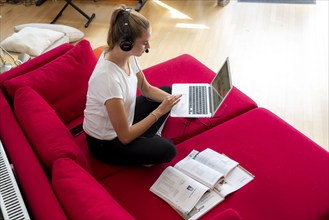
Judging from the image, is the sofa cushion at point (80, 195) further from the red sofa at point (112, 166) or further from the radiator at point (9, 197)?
the radiator at point (9, 197)

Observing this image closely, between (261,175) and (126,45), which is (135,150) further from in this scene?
(261,175)

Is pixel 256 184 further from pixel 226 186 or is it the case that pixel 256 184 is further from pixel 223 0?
pixel 223 0

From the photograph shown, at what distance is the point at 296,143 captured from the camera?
6.48 ft

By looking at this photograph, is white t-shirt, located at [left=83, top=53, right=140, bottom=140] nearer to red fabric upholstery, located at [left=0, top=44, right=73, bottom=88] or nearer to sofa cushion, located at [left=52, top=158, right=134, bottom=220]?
sofa cushion, located at [left=52, top=158, right=134, bottom=220]

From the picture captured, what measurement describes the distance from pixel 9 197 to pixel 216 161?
3.35 ft

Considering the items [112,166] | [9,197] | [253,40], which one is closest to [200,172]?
[112,166]

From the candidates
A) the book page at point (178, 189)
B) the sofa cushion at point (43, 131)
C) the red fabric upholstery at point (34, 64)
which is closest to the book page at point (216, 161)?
the book page at point (178, 189)

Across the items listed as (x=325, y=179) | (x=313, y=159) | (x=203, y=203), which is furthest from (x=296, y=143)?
(x=203, y=203)

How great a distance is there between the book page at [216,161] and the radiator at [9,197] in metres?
0.93

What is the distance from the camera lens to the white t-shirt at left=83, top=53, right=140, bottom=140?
70.0 inches

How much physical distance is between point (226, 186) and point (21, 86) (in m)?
1.24

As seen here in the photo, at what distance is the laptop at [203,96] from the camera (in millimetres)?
2151

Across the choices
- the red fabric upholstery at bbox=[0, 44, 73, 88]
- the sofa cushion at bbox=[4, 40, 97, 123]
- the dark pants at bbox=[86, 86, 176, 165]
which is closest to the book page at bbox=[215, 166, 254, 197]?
the dark pants at bbox=[86, 86, 176, 165]

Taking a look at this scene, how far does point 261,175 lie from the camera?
1844mm
